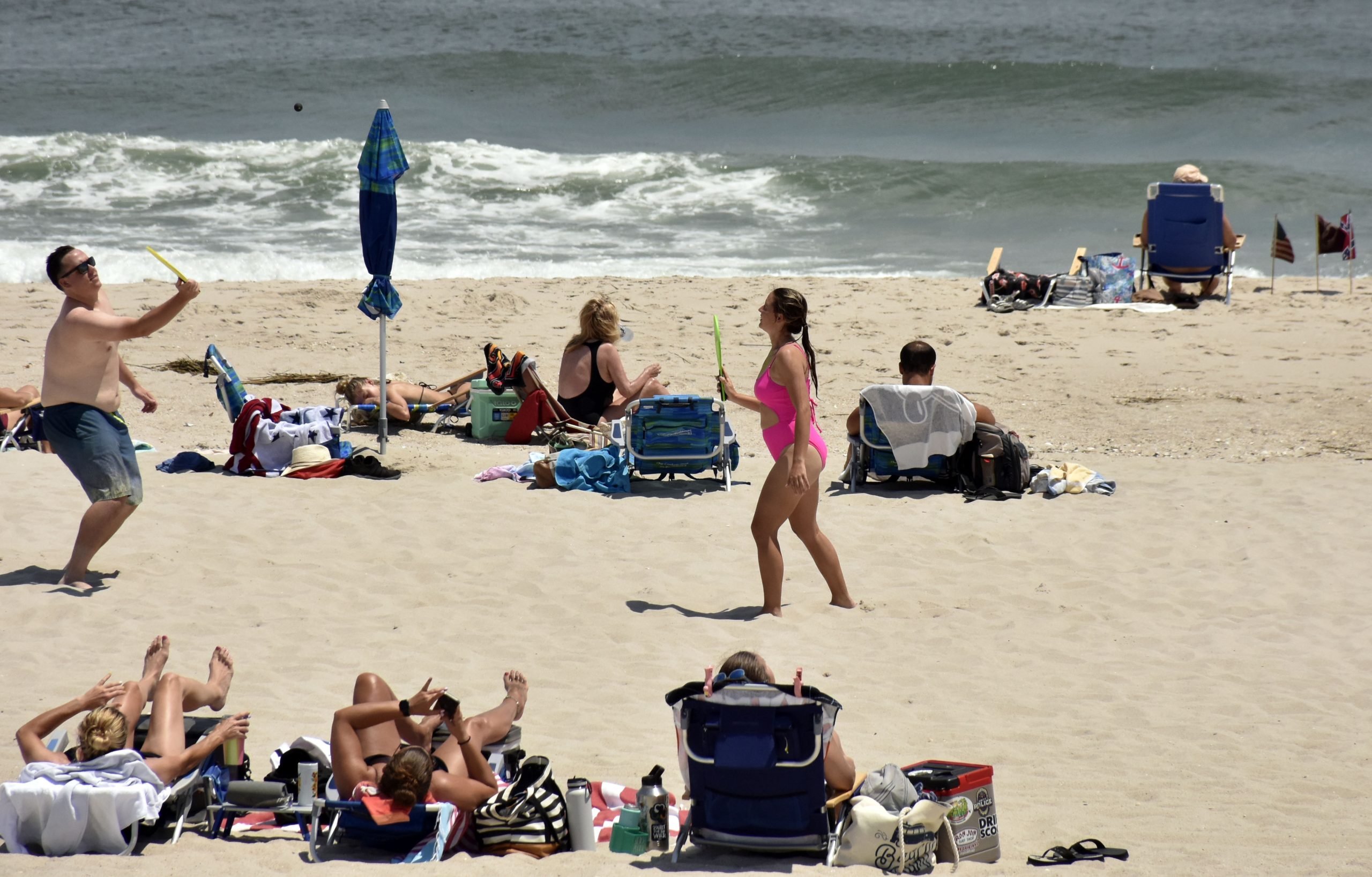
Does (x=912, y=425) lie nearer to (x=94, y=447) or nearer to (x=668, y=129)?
(x=94, y=447)

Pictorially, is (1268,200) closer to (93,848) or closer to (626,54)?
(626,54)

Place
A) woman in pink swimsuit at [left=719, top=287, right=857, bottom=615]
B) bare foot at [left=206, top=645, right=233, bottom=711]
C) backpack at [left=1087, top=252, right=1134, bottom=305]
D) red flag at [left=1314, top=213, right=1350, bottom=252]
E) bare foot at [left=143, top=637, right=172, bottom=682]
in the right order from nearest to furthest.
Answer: bare foot at [left=143, top=637, right=172, bottom=682]
bare foot at [left=206, top=645, right=233, bottom=711]
woman in pink swimsuit at [left=719, top=287, right=857, bottom=615]
red flag at [left=1314, top=213, right=1350, bottom=252]
backpack at [left=1087, top=252, right=1134, bottom=305]

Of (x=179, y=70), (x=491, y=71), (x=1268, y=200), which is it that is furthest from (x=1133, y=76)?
(x=179, y=70)

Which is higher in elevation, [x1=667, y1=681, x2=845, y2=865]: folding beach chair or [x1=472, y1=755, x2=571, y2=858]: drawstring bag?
[x1=667, y1=681, x2=845, y2=865]: folding beach chair

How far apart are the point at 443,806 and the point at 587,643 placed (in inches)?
75.7

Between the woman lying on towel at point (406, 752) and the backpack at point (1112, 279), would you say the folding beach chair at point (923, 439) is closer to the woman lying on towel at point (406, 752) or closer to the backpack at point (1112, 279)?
the woman lying on towel at point (406, 752)

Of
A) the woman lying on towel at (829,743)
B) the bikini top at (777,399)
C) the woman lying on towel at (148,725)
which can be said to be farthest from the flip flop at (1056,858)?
the woman lying on towel at (148,725)

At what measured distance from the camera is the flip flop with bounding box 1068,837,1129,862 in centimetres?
365

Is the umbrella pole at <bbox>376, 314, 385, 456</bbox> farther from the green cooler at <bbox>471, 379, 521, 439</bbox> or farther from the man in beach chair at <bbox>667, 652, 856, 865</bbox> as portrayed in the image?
the man in beach chair at <bbox>667, 652, 856, 865</bbox>

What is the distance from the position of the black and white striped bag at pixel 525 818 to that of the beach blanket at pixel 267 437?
4.55 m

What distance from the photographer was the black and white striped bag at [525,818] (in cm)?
373

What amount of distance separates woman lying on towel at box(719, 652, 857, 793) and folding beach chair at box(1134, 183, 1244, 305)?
31.3ft

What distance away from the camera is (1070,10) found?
31906 mm

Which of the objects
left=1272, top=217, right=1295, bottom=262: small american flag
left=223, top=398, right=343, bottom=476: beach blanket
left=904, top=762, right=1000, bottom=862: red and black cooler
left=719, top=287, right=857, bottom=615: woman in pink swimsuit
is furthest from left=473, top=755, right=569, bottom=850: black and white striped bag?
left=1272, top=217, right=1295, bottom=262: small american flag
